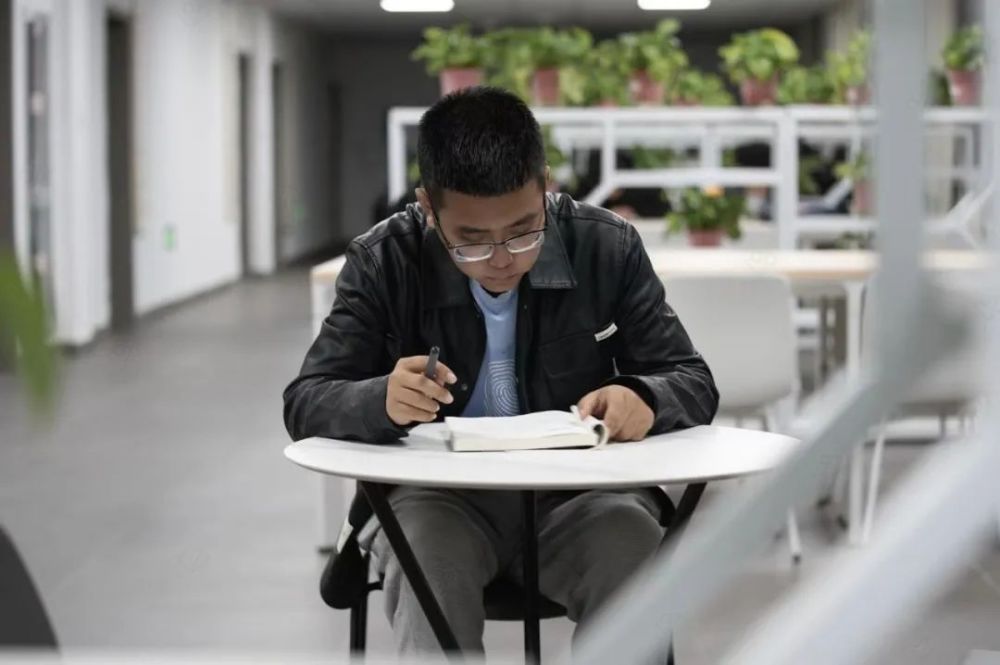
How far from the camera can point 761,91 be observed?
5961 mm

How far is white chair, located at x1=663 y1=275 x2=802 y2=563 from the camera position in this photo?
144 inches

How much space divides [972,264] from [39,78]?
27.9ft

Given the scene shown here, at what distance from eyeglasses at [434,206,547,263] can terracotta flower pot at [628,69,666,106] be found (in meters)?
4.15

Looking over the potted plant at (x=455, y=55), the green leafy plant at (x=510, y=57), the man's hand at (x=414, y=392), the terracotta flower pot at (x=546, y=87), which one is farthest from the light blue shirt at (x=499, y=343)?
the terracotta flower pot at (x=546, y=87)

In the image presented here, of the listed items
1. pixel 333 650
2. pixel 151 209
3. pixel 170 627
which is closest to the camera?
pixel 333 650

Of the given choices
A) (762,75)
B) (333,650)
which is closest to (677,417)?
(333,650)

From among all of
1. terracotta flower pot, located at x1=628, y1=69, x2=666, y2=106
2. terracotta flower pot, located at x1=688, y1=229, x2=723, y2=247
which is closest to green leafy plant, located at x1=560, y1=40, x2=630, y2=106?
terracotta flower pot, located at x1=628, y1=69, x2=666, y2=106

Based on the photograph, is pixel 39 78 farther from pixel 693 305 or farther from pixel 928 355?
pixel 928 355

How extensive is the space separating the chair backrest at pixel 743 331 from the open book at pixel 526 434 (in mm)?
1658

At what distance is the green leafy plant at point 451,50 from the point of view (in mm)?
5348

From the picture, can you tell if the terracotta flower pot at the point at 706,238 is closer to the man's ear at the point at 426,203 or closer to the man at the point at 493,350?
the man at the point at 493,350

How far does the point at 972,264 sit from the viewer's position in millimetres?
498

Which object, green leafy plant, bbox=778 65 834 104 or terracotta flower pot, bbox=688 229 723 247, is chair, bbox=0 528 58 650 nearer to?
terracotta flower pot, bbox=688 229 723 247

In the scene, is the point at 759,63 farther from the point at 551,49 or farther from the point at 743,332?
the point at 743,332
